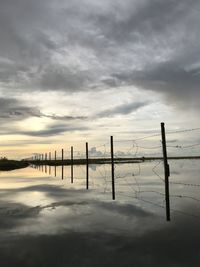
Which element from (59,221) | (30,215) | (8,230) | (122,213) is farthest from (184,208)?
(8,230)

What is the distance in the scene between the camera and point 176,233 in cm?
1056

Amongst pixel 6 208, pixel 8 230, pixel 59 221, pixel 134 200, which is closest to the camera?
pixel 8 230

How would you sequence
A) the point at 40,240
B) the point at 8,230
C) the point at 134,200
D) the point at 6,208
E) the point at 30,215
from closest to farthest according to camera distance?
the point at 40,240 < the point at 8,230 < the point at 30,215 < the point at 6,208 < the point at 134,200

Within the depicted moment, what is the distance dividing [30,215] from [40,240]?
422cm

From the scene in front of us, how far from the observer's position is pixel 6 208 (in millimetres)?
16297

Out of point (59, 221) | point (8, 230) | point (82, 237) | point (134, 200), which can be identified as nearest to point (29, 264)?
point (82, 237)

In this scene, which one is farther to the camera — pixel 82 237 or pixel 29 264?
pixel 82 237

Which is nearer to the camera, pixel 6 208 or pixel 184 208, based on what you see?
pixel 184 208

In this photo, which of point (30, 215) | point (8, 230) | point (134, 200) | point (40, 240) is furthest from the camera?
point (134, 200)

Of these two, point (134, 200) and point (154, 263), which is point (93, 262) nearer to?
point (154, 263)

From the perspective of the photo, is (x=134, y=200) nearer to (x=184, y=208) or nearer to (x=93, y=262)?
(x=184, y=208)

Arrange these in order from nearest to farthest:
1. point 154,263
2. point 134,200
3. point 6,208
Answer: point 154,263, point 6,208, point 134,200

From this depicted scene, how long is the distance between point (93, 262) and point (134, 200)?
Answer: 33.0ft

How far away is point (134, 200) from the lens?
59.0 ft
